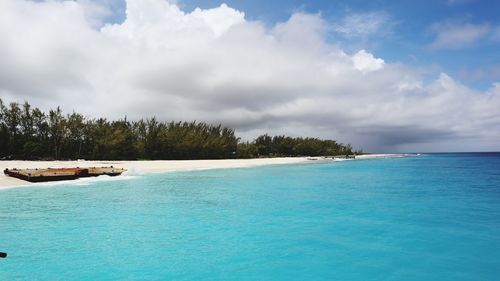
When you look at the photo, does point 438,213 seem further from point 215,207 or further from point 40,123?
point 40,123

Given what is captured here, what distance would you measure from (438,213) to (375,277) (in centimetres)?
1050

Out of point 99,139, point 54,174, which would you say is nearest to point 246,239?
point 54,174

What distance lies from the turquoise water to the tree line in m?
44.5

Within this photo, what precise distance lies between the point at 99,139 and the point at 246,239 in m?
60.7

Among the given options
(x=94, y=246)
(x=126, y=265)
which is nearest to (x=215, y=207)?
(x=94, y=246)

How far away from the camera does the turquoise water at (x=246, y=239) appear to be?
340 inches

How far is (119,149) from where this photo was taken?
67438 mm

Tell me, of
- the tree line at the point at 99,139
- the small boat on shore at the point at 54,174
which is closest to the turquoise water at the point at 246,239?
the small boat on shore at the point at 54,174

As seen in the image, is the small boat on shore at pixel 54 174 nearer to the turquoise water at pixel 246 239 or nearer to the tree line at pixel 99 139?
the turquoise water at pixel 246 239

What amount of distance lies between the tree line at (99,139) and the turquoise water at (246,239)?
44.5 m

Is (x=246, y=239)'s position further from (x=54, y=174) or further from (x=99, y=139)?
(x=99, y=139)

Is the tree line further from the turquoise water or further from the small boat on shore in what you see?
the turquoise water

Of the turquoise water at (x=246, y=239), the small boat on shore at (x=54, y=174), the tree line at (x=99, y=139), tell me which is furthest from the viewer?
the tree line at (x=99, y=139)

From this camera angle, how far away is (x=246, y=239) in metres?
11.6
